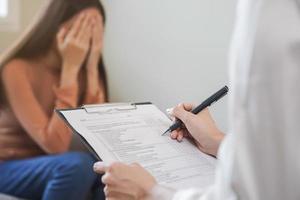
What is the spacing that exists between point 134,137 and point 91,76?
90 centimetres

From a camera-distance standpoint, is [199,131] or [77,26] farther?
[77,26]

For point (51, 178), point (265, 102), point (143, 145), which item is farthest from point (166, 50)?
point (265, 102)

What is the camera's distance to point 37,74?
160 centimetres

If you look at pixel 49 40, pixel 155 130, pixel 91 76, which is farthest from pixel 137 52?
pixel 155 130

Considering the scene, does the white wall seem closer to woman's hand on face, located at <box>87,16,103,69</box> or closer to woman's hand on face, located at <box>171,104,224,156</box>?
woman's hand on face, located at <box>87,16,103,69</box>

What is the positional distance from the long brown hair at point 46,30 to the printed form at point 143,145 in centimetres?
78

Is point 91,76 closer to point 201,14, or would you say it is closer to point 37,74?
point 37,74

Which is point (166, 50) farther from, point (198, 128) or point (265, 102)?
point (265, 102)

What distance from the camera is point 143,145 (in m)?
0.80

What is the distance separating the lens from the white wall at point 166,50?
5.29 ft

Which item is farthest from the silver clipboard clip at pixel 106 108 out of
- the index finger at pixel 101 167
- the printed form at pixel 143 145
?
the index finger at pixel 101 167

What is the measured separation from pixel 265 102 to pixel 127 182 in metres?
0.26

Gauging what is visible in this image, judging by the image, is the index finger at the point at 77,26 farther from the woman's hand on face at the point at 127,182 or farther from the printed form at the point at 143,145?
the woman's hand on face at the point at 127,182

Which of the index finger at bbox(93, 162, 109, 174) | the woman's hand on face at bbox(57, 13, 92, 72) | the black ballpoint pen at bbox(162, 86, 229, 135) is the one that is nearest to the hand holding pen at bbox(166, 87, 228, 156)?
the black ballpoint pen at bbox(162, 86, 229, 135)
